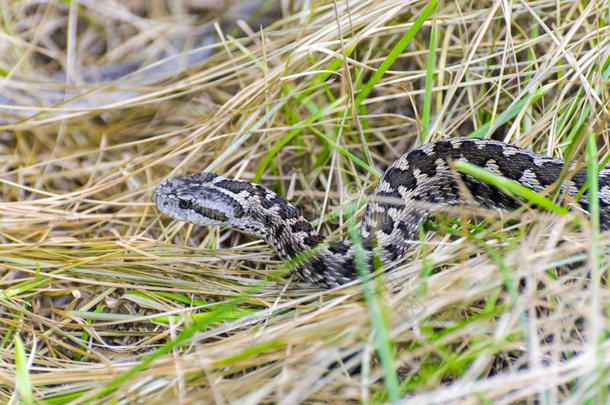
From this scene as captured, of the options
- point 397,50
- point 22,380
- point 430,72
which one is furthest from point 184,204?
point 430,72

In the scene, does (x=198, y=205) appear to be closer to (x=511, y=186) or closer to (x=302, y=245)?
(x=302, y=245)

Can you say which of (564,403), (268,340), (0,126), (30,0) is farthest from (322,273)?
(30,0)

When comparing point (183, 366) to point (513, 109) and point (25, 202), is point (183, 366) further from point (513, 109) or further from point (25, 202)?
point (513, 109)

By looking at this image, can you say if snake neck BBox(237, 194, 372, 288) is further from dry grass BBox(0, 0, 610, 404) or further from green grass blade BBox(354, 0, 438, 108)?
green grass blade BBox(354, 0, 438, 108)

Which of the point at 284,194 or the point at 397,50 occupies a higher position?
the point at 397,50

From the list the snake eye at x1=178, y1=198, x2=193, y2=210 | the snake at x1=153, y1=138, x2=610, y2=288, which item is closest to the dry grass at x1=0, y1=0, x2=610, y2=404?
the snake at x1=153, y1=138, x2=610, y2=288
